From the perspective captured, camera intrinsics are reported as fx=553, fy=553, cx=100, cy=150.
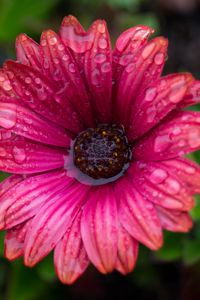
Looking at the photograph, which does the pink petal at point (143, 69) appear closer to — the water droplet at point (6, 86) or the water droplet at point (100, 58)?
the water droplet at point (100, 58)

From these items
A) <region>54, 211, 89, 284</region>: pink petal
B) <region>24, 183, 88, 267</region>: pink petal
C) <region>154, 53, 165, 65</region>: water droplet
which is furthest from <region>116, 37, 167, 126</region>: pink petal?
<region>54, 211, 89, 284</region>: pink petal

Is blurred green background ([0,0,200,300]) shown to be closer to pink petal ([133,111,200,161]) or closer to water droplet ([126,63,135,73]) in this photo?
pink petal ([133,111,200,161])

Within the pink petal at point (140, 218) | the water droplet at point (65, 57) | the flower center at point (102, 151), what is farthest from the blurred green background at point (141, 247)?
the water droplet at point (65, 57)

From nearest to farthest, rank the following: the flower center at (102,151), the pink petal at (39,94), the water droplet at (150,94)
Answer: the water droplet at (150,94), the pink petal at (39,94), the flower center at (102,151)

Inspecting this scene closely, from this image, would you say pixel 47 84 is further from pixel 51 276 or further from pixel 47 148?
pixel 51 276

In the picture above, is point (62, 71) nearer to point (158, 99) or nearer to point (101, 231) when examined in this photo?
point (158, 99)

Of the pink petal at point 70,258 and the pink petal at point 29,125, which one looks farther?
the pink petal at point 29,125

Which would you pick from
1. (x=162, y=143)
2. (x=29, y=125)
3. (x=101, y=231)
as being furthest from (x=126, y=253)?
(x=29, y=125)
